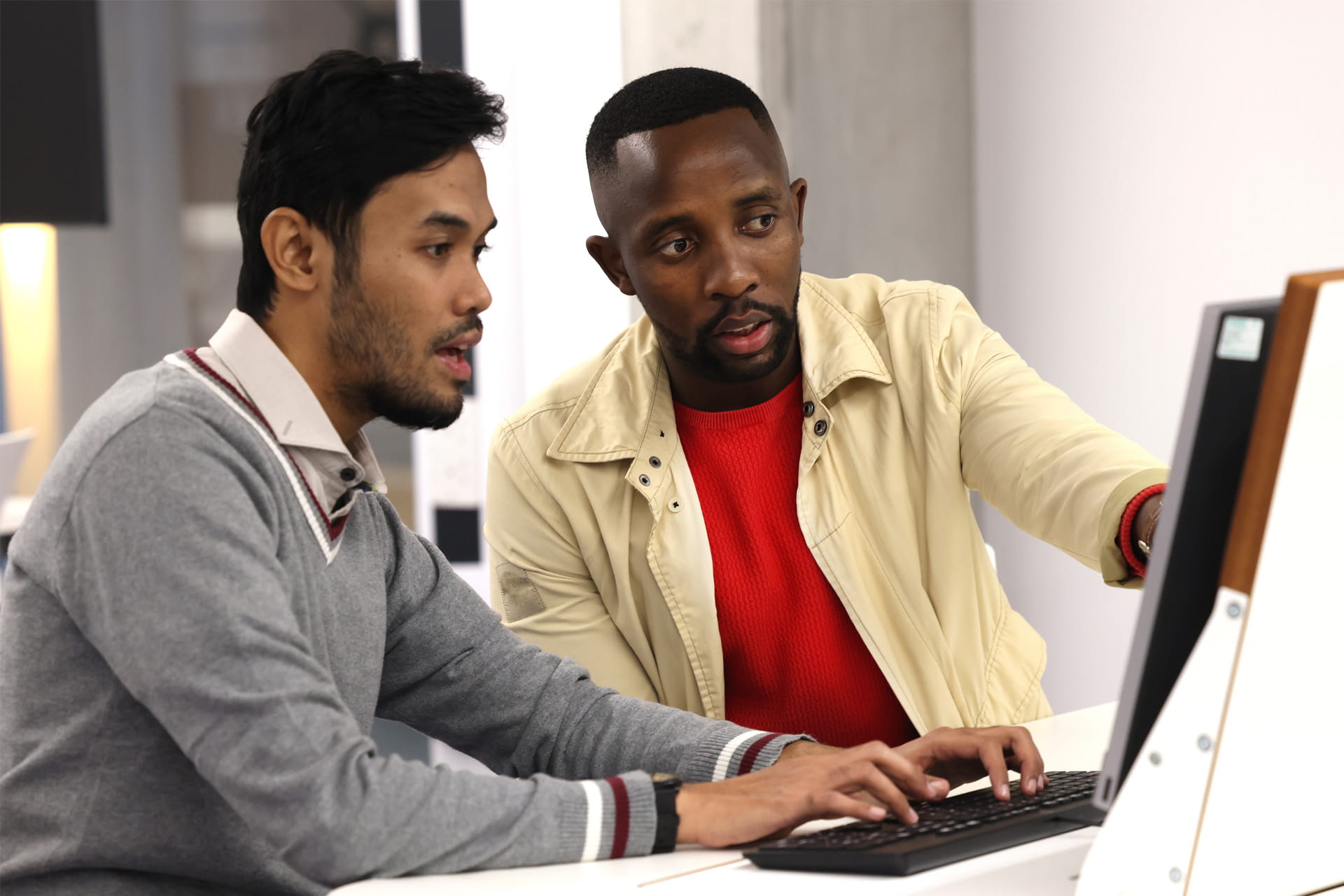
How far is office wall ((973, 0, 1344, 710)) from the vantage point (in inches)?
98.1

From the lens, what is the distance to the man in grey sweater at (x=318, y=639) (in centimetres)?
97

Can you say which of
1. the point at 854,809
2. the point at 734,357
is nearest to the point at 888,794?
the point at 854,809

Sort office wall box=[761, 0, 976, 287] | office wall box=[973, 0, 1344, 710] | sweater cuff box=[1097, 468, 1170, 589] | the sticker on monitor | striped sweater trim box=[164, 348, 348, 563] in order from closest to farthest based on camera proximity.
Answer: the sticker on monitor, striped sweater trim box=[164, 348, 348, 563], sweater cuff box=[1097, 468, 1170, 589], office wall box=[973, 0, 1344, 710], office wall box=[761, 0, 976, 287]

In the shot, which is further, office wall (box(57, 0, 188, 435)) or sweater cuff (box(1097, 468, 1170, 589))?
office wall (box(57, 0, 188, 435))

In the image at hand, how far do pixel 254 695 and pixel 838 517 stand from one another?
3.23 ft

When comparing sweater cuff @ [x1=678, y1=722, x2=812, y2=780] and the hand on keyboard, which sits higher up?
the hand on keyboard

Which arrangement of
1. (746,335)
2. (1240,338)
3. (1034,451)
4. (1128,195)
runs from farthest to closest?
(1128,195) → (746,335) → (1034,451) → (1240,338)

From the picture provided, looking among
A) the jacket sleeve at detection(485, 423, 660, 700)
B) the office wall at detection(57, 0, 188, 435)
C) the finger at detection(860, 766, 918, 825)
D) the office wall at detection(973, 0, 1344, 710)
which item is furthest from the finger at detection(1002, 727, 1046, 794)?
the office wall at detection(57, 0, 188, 435)

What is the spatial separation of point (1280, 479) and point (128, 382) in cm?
88

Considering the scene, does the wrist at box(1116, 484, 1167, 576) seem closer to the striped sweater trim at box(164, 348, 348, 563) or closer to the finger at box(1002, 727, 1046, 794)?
the finger at box(1002, 727, 1046, 794)

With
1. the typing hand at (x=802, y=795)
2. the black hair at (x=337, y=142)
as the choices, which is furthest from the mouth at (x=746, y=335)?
the typing hand at (x=802, y=795)

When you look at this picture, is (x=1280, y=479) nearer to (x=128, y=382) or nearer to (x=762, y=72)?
(x=128, y=382)

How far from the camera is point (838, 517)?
1782 millimetres

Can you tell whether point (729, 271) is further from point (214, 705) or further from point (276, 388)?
point (214, 705)
